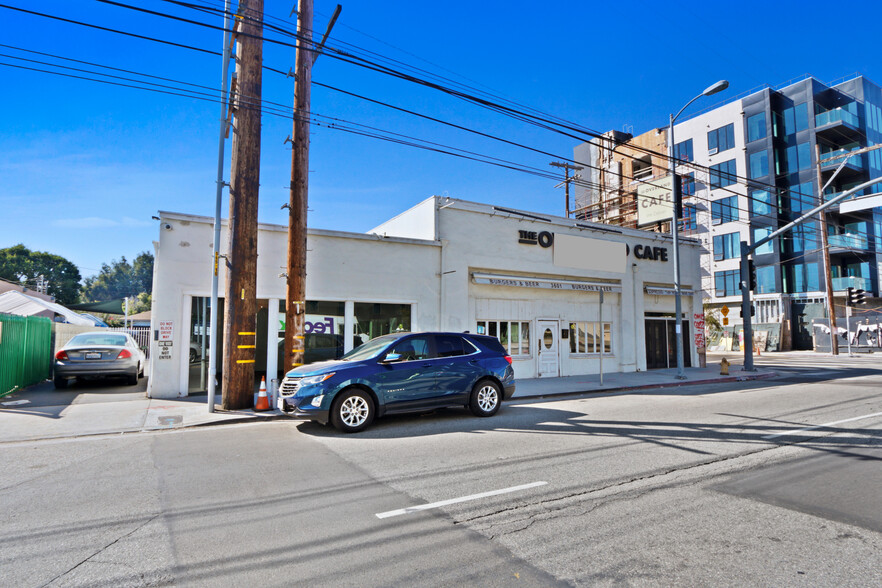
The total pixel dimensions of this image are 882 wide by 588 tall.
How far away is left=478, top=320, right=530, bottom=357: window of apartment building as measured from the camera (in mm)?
16578

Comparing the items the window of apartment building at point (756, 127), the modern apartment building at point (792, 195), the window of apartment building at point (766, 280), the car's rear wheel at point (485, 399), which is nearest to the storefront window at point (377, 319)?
the car's rear wheel at point (485, 399)

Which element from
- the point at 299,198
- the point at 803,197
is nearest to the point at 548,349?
the point at 299,198

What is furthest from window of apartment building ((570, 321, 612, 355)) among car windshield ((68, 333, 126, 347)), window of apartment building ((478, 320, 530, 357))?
car windshield ((68, 333, 126, 347))

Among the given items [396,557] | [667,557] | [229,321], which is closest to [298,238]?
[229,321]

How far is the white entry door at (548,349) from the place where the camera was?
1741 centimetres

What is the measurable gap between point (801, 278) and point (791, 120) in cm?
1306

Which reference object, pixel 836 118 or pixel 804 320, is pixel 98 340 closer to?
pixel 804 320

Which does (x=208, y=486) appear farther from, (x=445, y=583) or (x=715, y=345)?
(x=715, y=345)

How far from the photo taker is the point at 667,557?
3.60m

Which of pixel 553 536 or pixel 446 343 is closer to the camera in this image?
pixel 553 536

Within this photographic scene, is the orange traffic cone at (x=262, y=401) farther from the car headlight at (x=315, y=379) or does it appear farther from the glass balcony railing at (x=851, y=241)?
the glass balcony railing at (x=851, y=241)

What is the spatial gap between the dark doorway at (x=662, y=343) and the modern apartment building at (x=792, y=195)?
17.3m

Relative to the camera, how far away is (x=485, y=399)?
958 cm

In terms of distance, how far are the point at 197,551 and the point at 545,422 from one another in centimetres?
653
